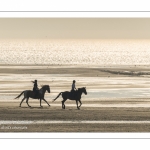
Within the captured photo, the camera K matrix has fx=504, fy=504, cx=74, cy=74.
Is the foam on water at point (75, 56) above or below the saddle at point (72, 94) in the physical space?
above

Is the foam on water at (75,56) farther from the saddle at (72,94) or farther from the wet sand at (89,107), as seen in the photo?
the saddle at (72,94)

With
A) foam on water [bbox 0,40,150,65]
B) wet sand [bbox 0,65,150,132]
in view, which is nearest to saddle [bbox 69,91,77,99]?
wet sand [bbox 0,65,150,132]

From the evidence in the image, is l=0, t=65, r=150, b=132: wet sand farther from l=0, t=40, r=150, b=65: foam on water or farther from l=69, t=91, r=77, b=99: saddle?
l=0, t=40, r=150, b=65: foam on water

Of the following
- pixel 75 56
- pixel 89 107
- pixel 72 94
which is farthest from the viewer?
pixel 75 56

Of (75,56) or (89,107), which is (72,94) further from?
(75,56)

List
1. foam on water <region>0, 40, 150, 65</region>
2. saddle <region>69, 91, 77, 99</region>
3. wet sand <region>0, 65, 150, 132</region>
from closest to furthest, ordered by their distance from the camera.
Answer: wet sand <region>0, 65, 150, 132</region> < saddle <region>69, 91, 77, 99</region> < foam on water <region>0, 40, 150, 65</region>

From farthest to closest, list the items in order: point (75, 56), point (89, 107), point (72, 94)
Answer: point (75, 56)
point (89, 107)
point (72, 94)

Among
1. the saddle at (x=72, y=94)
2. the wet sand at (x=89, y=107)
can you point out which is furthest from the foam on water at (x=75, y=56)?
the saddle at (x=72, y=94)

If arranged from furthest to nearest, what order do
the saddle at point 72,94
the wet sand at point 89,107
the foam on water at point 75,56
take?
the foam on water at point 75,56, the saddle at point 72,94, the wet sand at point 89,107

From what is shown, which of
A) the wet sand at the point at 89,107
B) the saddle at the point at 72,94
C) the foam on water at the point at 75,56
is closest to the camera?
the wet sand at the point at 89,107

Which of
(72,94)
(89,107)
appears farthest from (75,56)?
(72,94)

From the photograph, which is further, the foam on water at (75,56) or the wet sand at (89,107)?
the foam on water at (75,56)
